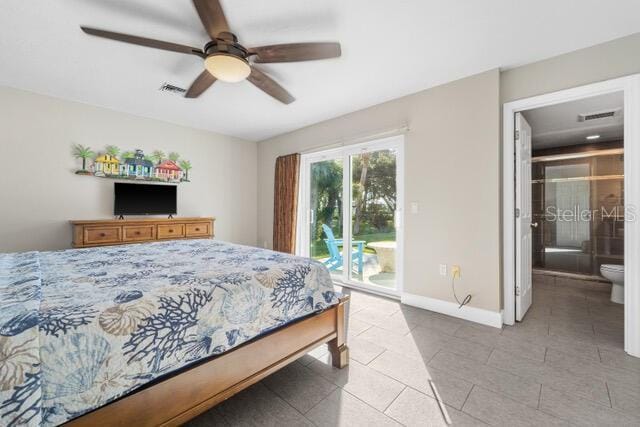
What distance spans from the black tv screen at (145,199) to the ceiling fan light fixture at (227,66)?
2.55m

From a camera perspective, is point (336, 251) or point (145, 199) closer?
point (145, 199)

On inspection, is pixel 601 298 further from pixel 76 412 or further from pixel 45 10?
pixel 45 10

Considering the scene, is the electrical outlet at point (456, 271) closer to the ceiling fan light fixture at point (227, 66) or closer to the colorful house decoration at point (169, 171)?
the ceiling fan light fixture at point (227, 66)

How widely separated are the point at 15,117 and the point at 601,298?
702 centimetres

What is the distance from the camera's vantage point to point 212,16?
5.22ft

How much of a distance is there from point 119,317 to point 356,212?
3.11 metres

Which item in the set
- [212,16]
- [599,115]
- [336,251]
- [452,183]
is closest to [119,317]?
[212,16]

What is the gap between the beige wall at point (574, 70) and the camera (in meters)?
2.09

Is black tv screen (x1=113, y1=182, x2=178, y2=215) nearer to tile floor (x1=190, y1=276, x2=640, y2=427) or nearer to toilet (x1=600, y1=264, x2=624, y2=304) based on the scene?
tile floor (x1=190, y1=276, x2=640, y2=427)

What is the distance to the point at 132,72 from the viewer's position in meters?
2.65

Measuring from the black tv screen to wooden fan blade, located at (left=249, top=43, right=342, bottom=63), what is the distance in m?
2.80

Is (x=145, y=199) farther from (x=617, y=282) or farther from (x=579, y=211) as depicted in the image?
(x=579, y=211)

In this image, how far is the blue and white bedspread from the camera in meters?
0.85

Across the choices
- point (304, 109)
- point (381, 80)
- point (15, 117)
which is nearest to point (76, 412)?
point (381, 80)
